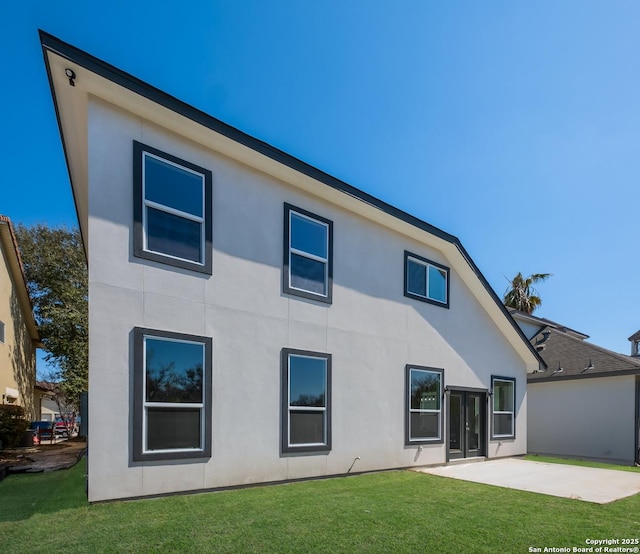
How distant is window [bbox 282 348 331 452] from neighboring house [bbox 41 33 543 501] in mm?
30

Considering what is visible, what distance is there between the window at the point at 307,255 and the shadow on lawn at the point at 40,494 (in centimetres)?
456

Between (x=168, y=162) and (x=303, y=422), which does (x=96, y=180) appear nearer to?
(x=168, y=162)

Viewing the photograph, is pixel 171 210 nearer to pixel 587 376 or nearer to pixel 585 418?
pixel 587 376

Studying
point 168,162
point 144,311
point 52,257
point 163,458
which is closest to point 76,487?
point 163,458

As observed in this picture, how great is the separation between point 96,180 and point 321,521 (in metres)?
5.47

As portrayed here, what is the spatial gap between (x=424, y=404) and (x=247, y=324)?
5.40m

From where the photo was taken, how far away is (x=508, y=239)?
1658 cm

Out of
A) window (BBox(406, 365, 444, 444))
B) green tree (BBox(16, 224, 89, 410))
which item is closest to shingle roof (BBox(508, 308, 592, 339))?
window (BBox(406, 365, 444, 444))

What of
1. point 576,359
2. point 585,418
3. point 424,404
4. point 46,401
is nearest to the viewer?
point 424,404

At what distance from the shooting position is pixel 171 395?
6.39 meters

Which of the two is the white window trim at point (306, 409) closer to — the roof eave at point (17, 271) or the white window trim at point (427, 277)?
the white window trim at point (427, 277)

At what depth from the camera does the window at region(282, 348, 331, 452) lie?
779 centimetres

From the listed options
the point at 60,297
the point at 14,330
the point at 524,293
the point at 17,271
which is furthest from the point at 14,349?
the point at 524,293

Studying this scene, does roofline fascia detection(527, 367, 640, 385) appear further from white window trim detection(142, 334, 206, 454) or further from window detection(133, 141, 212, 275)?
window detection(133, 141, 212, 275)
